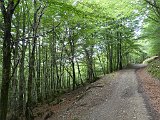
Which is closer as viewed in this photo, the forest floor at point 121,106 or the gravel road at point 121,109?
the gravel road at point 121,109

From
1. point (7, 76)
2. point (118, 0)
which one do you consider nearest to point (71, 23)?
point (118, 0)

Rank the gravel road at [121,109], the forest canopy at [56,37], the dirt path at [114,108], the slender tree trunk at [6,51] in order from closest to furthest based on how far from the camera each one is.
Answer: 1. the slender tree trunk at [6,51]
2. the gravel road at [121,109]
3. the dirt path at [114,108]
4. the forest canopy at [56,37]

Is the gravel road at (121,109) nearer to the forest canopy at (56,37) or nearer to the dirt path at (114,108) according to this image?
the dirt path at (114,108)

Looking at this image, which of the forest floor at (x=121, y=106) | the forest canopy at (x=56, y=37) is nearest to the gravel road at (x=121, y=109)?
the forest floor at (x=121, y=106)

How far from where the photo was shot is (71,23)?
2025 cm

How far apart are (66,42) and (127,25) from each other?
29.9ft

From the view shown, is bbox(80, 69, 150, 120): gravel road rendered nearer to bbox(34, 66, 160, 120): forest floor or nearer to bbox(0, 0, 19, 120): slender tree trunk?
bbox(34, 66, 160, 120): forest floor

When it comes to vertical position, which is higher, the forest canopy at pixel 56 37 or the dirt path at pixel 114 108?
the forest canopy at pixel 56 37

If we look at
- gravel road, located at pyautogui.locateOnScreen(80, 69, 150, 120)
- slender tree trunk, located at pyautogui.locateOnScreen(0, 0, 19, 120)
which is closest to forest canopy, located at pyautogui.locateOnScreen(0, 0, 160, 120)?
slender tree trunk, located at pyautogui.locateOnScreen(0, 0, 19, 120)

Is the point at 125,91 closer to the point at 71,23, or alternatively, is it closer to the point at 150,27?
the point at 71,23

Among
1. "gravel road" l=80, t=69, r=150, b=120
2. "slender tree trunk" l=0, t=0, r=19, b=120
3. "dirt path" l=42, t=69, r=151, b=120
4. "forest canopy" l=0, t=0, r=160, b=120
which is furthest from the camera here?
"forest canopy" l=0, t=0, r=160, b=120

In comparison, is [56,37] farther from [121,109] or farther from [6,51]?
[6,51]

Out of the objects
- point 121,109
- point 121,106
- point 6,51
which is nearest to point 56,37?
point 121,106

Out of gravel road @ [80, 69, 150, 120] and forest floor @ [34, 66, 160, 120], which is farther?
forest floor @ [34, 66, 160, 120]
